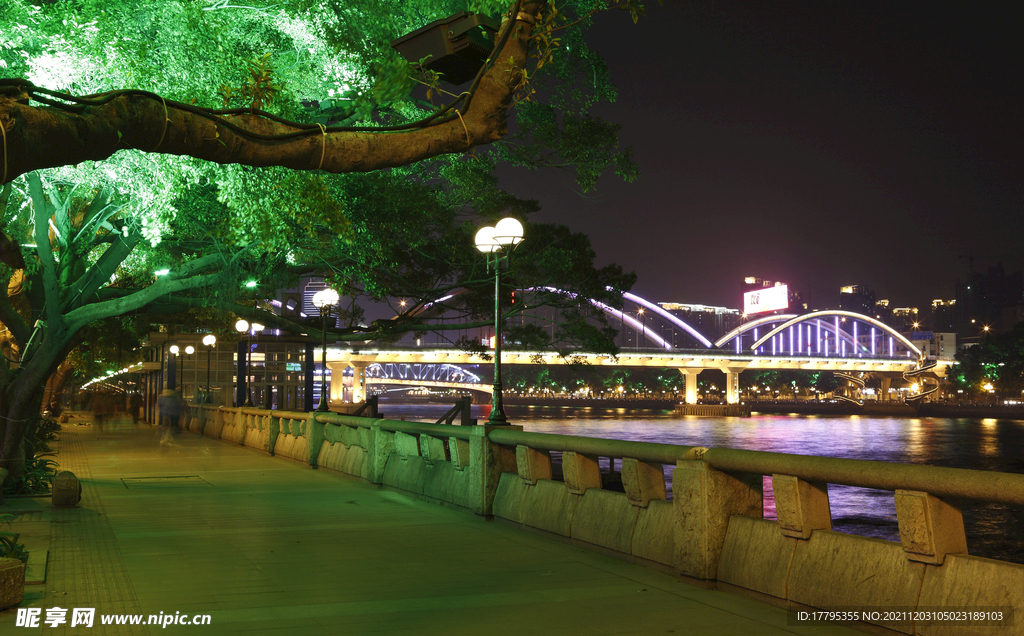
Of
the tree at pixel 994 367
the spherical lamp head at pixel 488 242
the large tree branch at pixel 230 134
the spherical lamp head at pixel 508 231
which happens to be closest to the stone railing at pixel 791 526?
the large tree branch at pixel 230 134

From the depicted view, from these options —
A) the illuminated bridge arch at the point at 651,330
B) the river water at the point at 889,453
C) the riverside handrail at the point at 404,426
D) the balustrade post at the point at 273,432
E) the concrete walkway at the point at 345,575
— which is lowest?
the river water at the point at 889,453

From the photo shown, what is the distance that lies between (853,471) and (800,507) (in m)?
0.55

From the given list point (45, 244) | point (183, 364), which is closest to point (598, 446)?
point (45, 244)

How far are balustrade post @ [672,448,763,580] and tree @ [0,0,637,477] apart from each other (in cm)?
369

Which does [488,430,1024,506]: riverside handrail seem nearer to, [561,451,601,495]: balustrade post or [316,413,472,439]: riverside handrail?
[561,451,601,495]: balustrade post

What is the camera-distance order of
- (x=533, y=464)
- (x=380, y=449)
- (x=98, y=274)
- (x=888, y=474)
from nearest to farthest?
1. (x=888, y=474)
2. (x=533, y=464)
3. (x=380, y=449)
4. (x=98, y=274)

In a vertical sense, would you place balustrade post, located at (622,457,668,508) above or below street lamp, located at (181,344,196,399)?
below

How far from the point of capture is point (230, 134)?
5113 millimetres

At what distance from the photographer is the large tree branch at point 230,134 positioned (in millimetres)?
4508

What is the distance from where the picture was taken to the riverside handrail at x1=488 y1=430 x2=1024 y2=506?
5619 millimetres

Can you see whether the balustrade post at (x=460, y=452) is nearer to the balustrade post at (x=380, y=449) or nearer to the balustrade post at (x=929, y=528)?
the balustrade post at (x=380, y=449)

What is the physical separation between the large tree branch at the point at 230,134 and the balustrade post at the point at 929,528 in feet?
11.9

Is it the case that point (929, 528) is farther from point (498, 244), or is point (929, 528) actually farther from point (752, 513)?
point (498, 244)

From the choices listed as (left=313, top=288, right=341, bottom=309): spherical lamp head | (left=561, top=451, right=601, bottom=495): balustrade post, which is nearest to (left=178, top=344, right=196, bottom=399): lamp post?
(left=313, top=288, right=341, bottom=309): spherical lamp head
